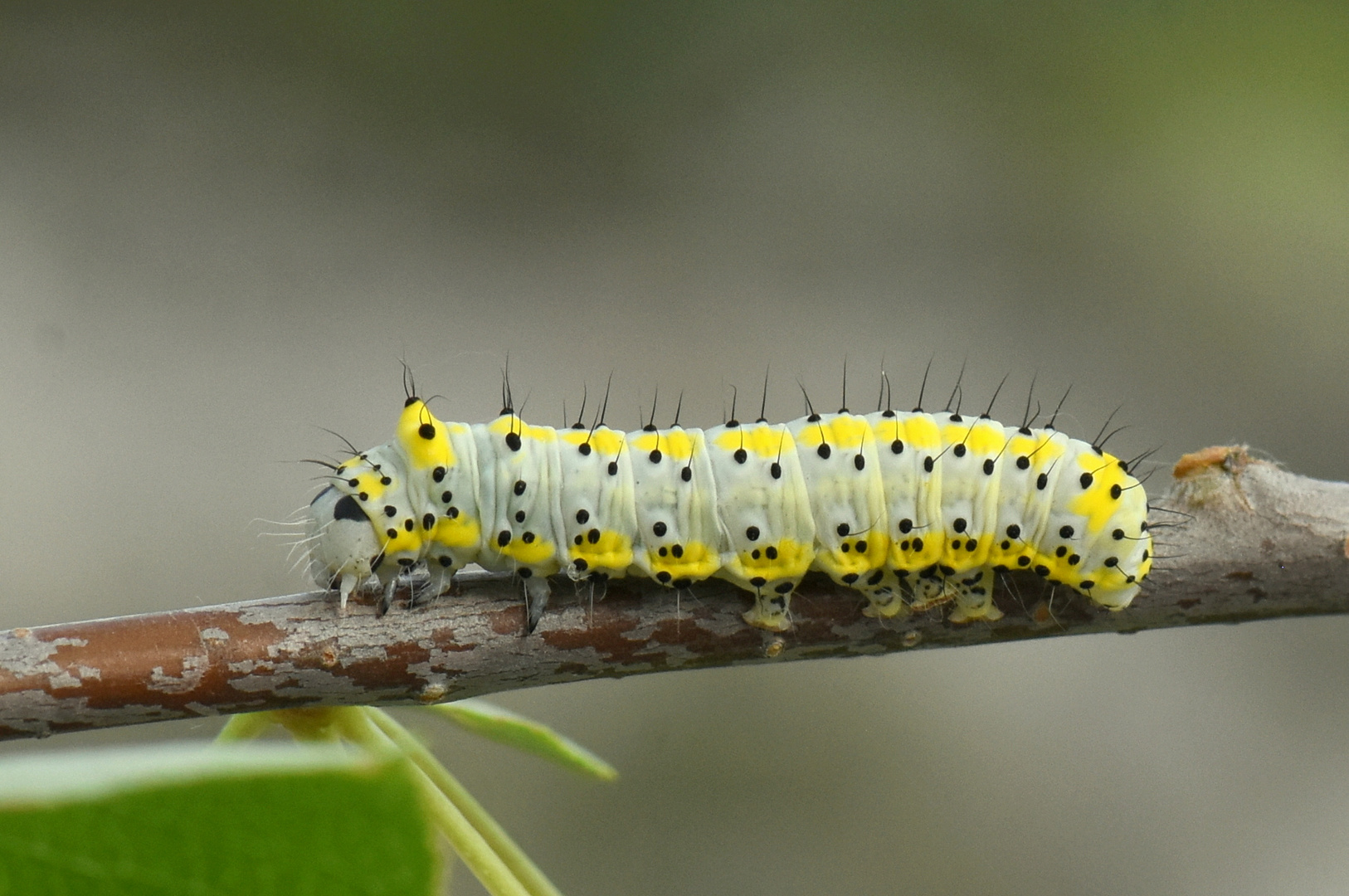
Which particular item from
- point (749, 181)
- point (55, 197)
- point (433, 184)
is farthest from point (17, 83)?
point (749, 181)

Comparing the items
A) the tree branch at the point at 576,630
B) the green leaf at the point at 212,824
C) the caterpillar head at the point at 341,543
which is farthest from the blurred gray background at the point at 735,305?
the green leaf at the point at 212,824


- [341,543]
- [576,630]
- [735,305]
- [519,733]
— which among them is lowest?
[519,733]

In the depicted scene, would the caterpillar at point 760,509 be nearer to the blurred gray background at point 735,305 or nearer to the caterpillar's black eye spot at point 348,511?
the caterpillar's black eye spot at point 348,511

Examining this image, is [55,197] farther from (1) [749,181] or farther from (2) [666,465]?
(2) [666,465]

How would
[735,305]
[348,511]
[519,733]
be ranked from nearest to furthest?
[519,733] → [348,511] → [735,305]

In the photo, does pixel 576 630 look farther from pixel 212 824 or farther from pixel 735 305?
pixel 735 305

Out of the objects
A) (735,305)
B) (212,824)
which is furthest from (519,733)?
(735,305)
